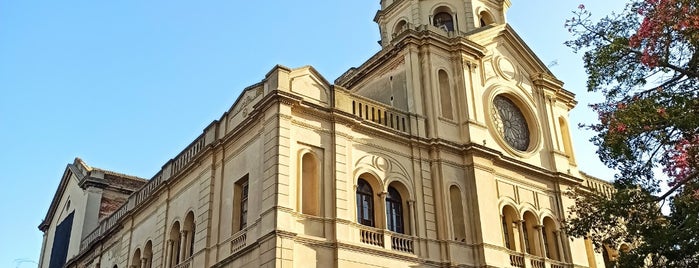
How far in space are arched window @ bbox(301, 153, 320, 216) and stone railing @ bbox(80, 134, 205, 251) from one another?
4.72 meters

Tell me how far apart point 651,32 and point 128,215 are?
69.9ft

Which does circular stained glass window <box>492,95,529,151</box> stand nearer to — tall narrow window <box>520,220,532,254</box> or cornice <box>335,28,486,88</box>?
cornice <box>335,28,486,88</box>

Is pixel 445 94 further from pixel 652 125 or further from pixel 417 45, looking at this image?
pixel 652 125

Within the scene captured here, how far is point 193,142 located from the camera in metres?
23.4

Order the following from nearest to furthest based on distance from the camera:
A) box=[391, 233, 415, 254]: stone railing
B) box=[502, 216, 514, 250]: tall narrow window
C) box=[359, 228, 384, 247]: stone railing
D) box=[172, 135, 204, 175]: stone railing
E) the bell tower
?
1. box=[359, 228, 384, 247]: stone railing
2. box=[391, 233, 415, 254]: stone railing
3. box=[502, 216, 514, 250]: tall narrow window
4. box=[172, 135, 204, 175]: stone railing
5. the bell tower

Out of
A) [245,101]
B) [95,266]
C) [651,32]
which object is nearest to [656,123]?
[651,32]

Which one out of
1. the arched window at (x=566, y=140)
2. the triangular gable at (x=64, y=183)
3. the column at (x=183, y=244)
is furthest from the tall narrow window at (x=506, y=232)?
the triangular gable at (x=64, y=183)

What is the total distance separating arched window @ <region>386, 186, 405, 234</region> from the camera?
19578mm

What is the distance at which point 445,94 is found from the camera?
23.1 m

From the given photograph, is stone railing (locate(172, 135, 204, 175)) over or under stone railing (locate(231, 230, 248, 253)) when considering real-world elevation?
over

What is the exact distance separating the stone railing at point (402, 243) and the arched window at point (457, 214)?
1744 millimetres

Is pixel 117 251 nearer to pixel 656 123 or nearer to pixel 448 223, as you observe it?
pixel 448 223

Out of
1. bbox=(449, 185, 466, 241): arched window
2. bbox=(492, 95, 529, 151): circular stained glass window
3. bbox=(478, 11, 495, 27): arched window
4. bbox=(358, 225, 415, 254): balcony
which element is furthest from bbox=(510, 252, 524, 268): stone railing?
bbox=(478, 11, 495, 27): arched window

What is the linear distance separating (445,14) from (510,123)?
617 centimetres
